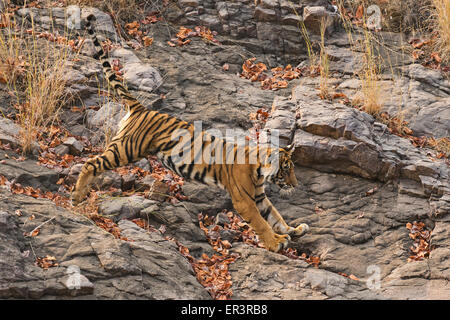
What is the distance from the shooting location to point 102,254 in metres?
4.93

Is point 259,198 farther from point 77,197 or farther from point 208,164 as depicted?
point 77,197

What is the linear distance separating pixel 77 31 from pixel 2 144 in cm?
279

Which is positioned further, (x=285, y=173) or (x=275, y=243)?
(x=285, y=173)

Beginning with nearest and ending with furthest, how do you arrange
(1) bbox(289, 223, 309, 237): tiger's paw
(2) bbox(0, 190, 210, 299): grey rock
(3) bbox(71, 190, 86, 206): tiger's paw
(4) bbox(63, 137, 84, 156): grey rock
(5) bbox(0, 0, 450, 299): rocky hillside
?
(2) bbox(0, 190, 210, 299): grey rock → (5) bbox(0, 0, 450, 299): rocky hillside → (3) bbox(71, 190, 86, 206): tiger's paw → (1) bbox(289, 223, 309, 237): tiger's paw → (4) bbox(63, 137, 84, 156): grey rock

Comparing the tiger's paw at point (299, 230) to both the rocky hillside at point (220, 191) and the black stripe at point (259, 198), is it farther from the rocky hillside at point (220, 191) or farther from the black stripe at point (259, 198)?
the black stripe at point (259, 198)

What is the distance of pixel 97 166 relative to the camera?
623 cm

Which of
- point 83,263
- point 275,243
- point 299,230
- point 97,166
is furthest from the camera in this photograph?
point 299,230

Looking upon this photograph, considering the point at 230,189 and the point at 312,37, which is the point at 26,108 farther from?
the point at 312,37

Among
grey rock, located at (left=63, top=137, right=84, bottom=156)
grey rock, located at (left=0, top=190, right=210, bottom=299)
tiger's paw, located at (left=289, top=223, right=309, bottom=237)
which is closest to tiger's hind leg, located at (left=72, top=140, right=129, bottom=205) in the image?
grey rock, located at (left=0, top=190, right=210, bottom=299)

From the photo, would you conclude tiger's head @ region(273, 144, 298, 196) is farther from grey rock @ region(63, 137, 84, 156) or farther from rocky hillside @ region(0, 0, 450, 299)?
grey rock @ region(63, 137, 84, 156)

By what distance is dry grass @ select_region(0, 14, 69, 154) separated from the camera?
710 centimetres

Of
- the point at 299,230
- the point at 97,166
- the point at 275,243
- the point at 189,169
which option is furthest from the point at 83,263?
the point at 299,230

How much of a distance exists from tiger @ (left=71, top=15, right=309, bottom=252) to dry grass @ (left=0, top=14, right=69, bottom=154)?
3.35 ft

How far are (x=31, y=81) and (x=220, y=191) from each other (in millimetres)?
2895
